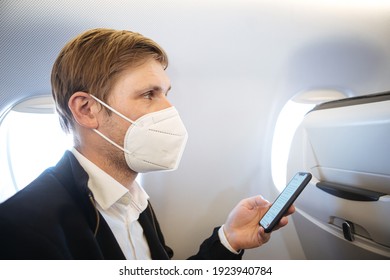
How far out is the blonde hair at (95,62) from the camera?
0.70 meters

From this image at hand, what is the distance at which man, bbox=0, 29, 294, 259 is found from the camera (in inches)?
24.8

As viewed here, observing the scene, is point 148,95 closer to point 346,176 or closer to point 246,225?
point 246,225

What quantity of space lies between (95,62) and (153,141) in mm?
Answer: 277

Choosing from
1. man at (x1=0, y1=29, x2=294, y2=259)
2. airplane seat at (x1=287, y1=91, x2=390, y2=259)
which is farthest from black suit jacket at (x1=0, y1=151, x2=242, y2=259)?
airplane seat at (x1=287, y1=91, x2=390, y2=259)

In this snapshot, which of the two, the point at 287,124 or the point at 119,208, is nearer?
the point at 119,208

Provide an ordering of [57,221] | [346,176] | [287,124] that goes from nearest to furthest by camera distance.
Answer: [57,221]
[346,176]
[287,124]

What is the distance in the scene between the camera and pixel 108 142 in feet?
2.39

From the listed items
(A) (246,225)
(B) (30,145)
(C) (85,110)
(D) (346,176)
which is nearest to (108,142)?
(C) (85,110)

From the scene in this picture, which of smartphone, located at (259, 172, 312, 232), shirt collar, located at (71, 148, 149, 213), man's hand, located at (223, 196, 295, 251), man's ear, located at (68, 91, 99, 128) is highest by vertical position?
man's ear, located at (68, 91, 99, 128)

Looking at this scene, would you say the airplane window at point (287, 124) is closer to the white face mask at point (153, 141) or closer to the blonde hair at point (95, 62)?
the white face mask at point (153, 141)

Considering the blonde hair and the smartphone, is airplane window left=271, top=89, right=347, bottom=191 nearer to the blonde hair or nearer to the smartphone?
the smartphone

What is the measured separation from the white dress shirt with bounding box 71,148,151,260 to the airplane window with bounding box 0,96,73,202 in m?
0.28

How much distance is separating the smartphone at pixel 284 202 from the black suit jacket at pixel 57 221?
0.45 metres
